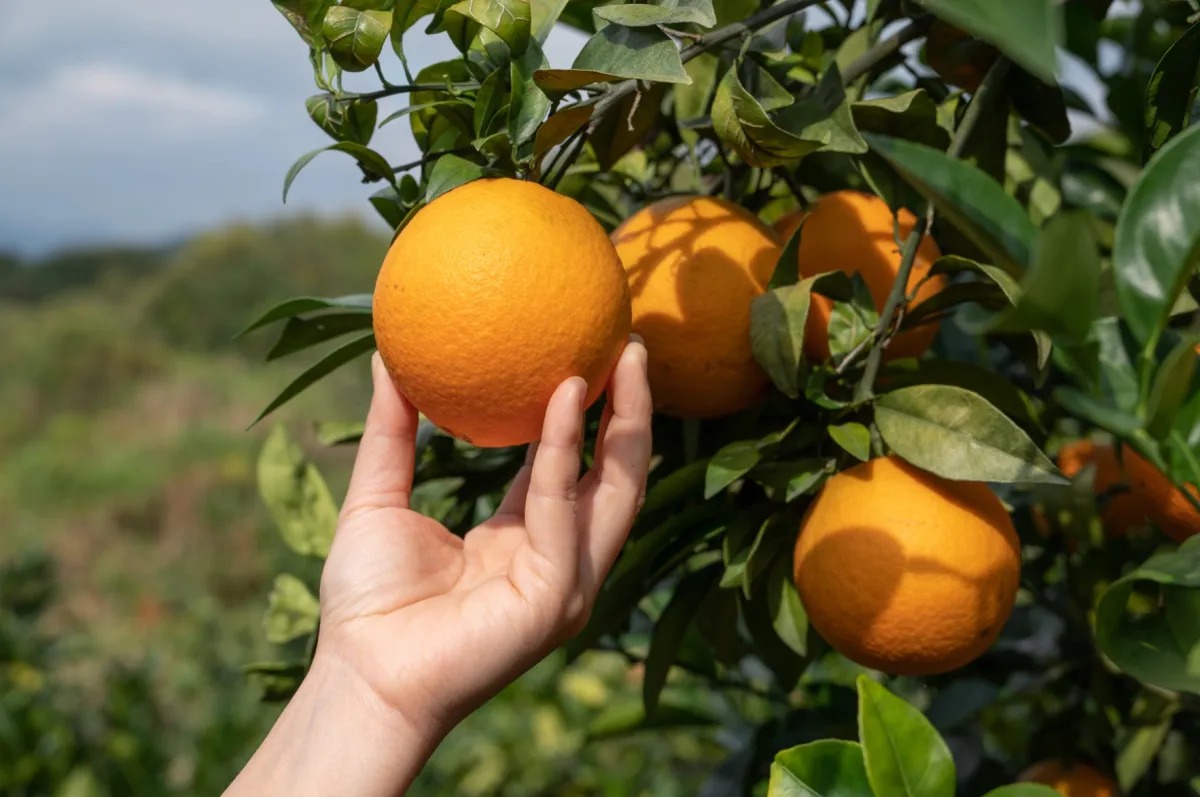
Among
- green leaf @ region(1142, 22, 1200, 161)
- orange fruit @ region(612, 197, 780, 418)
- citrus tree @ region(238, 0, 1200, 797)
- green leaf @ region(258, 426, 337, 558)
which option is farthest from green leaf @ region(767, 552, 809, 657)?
green leaf @ region(258, 426, 337, 558)

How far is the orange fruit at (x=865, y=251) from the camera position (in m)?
0.66

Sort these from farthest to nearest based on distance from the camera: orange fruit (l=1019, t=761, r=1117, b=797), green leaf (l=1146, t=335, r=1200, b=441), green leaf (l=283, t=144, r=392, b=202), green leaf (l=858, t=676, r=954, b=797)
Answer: orange fruit (l=1019, t=761, r=1117, b=797) < green leaf (l=283, t=144, r=392, b=202) < green leaf (l=858, t=676, r=954, b=797) < green leaf (l=1146, t=335, r=1200, b=441)

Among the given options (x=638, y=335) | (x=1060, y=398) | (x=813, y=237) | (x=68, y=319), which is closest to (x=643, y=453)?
(x=638, y=335)

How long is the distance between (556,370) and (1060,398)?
26cm

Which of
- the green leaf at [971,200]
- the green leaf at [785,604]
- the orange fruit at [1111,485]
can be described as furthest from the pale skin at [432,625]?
the orange fruit at [1111,485]

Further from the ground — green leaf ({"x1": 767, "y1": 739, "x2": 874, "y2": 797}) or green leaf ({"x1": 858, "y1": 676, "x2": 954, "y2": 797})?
green leaf ({"x1": 858, "y1": 676, "x2": 954, "y2": 797})

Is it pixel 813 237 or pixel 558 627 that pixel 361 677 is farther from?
pixel 813 237

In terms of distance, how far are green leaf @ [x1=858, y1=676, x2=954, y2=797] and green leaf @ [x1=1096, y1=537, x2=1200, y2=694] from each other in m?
0.12

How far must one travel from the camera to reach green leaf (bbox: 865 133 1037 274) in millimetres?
366

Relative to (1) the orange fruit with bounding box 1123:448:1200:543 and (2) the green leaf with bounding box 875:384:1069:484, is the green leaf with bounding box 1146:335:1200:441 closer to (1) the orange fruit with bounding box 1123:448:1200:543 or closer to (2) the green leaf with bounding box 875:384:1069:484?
(2) the green leaf with bounding box 875:384:1069:484

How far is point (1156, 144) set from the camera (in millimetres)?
579

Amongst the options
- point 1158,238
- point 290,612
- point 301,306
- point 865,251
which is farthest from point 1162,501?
point 290,612

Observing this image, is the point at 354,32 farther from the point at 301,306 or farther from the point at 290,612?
the point at 290,612

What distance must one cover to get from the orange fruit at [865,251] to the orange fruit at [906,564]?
0.32 feet
